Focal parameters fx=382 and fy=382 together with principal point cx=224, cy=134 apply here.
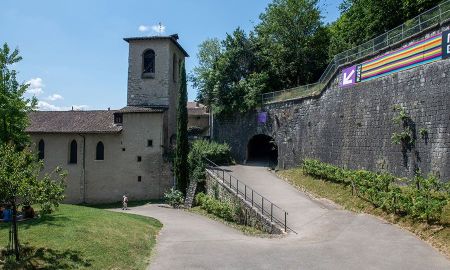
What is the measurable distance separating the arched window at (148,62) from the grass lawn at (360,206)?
551 inches

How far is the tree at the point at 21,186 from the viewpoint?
1066 cm

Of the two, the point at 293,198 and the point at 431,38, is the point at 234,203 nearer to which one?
the point at 293,198

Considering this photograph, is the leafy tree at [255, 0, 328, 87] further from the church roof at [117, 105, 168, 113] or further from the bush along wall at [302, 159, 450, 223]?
the bush along wall at [302, 159, 450, 223]

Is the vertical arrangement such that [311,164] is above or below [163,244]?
above

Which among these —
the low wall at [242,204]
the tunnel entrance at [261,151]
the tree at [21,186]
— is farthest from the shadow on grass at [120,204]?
the tree at [21,186]

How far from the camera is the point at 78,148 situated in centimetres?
3036

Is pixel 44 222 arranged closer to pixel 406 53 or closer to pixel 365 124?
pixel 365 124

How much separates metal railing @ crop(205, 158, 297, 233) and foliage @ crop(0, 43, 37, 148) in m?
11.3

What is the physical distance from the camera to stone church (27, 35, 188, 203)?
97.5 ft

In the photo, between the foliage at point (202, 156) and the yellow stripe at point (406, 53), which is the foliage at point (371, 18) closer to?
the yellow stripe at point (406, 53)

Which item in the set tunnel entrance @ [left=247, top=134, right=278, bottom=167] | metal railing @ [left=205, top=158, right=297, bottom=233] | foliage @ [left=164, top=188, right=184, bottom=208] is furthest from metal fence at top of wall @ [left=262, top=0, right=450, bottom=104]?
foliage @ [left=164, top=188, right=184, bottom=208]

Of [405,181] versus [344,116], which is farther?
[344,116]

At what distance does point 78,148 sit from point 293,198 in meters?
18.6

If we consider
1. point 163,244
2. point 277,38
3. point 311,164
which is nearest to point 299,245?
point 163,244
